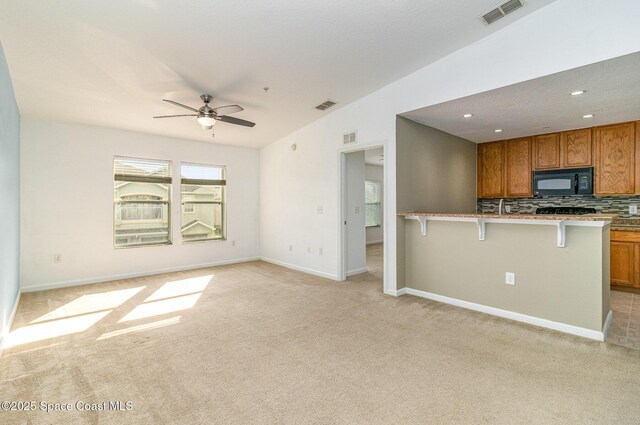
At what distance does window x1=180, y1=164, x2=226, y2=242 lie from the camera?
6062 millimetres

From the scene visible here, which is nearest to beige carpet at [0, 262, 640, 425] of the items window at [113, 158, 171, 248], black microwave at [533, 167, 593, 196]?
window at [113, 158, 171, 248]

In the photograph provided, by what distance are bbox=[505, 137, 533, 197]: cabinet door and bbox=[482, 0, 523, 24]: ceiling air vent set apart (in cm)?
314

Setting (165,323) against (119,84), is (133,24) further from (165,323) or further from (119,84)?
(165,323)

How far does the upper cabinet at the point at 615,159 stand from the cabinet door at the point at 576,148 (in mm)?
93

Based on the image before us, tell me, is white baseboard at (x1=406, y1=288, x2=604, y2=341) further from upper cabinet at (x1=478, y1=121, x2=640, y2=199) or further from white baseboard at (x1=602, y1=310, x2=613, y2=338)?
upper cabinet at (x1=478, y1=121, x2=640, y2=199)

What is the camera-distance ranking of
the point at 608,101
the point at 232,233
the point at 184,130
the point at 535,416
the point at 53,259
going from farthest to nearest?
the point at 232,233, the point at 184,130, the point at 53,259, the point at 608,101, the point at 535,416

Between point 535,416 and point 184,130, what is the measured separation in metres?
5.90

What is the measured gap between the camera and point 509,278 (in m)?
3.38

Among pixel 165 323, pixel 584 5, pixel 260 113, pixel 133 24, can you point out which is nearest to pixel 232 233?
pixel 260 113

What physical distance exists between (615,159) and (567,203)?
36.7 inches

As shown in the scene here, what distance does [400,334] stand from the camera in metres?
2.93

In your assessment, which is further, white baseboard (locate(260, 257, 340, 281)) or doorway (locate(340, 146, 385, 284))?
white baseboard (locate(260, 257, 340, 281))

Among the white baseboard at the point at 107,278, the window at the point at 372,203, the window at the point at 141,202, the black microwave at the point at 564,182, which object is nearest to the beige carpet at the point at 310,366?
the white baseboard at the point at 107,278

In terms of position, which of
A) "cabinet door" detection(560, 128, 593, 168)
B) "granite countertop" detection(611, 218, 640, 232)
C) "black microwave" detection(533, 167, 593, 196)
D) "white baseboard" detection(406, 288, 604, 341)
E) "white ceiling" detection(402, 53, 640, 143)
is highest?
"white ceiling" detection(402, 53, 640, 143)
